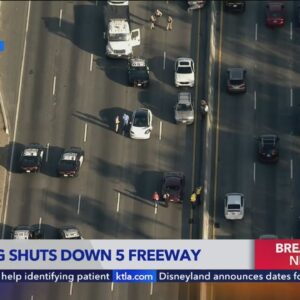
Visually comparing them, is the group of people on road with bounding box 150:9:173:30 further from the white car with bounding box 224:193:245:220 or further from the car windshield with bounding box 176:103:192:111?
the white car with bounding box 224:193:245:220

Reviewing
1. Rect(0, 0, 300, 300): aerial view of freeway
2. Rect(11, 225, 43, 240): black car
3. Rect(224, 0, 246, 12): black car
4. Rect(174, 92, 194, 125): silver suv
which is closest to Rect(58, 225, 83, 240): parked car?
Rect(0, 0, 300, 300): aerial view of freeway

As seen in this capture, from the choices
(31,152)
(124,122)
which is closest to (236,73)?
(124,122)

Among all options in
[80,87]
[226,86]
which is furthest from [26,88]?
[226,86]

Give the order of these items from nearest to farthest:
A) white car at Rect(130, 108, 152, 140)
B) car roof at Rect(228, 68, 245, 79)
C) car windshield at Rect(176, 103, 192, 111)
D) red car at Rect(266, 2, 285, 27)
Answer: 1. white car at Rect(130, 108, 152, 140)
2. car windshield at Rect(176, 103, 192, 111)
3. car roof at Rect(228, 68, 245, 79)
4. red car at Rect(266, 2, 285, 27)

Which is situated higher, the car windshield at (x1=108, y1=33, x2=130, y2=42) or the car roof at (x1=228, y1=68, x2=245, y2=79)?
the car windshield at (x1=108, y1=33, x2=130, y2=42)

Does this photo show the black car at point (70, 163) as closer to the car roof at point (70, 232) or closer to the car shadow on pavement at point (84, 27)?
the car roof at point (70, 232)

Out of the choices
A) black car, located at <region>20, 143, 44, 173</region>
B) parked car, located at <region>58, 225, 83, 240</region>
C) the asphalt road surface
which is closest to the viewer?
parked car, located at <region>58, 225, 83, 240</region>

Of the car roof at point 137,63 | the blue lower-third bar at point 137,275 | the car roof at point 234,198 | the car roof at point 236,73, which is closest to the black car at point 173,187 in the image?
the car roof at point 234,198

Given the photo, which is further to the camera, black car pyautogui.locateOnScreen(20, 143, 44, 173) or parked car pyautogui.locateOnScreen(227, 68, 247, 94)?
parked car pyautogui.locateOnScreen(227, 68, 247, 94)
